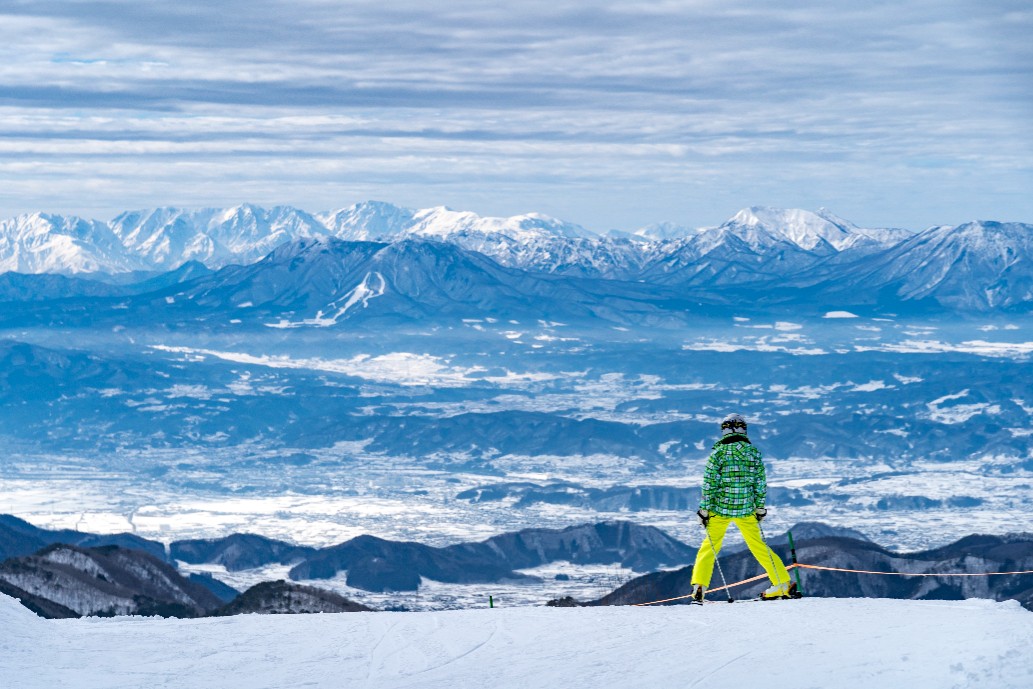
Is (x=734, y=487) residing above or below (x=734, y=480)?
below

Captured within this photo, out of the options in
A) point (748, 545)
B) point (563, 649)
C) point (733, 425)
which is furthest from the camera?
point (748, 545)

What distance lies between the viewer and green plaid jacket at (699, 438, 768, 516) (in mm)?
27812

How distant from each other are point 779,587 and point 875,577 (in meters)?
138

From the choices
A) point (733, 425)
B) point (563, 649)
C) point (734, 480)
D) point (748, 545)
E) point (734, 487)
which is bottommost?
point (563, 649)

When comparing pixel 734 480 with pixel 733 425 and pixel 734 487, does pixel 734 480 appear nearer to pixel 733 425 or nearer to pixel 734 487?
pixel 734 487

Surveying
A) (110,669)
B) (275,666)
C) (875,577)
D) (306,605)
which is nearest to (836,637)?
(275,666)

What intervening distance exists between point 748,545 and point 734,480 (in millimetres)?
1663

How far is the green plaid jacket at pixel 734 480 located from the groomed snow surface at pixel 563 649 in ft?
6.12

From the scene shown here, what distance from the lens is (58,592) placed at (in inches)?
4574

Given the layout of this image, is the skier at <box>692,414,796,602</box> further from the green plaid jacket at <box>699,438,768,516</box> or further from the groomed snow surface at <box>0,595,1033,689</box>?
the groomed snow surface at <box>0,595,1033,689</box>

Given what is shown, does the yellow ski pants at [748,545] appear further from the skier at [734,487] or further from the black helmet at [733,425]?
the black helmet at [733,425]

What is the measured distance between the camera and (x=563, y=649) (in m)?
25.0

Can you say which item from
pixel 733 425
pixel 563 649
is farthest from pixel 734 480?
pixel 563 649

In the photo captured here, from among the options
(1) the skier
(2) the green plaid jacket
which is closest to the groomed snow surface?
(1) the skier
